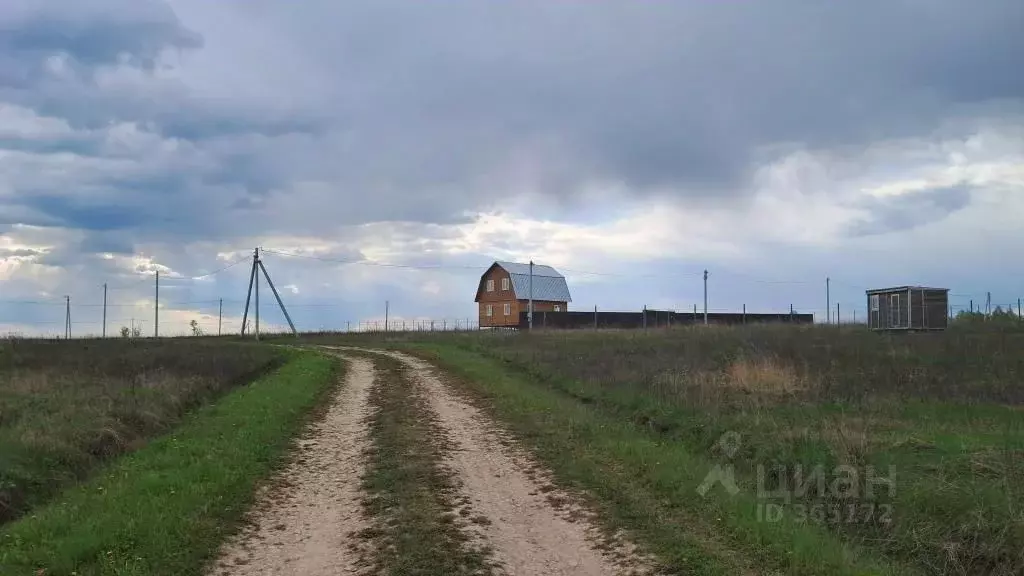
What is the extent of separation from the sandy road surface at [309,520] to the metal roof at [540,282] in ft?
190

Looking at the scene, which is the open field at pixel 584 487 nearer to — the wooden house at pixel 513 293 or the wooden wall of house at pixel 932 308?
the wooden wall of house at pixel 932 308

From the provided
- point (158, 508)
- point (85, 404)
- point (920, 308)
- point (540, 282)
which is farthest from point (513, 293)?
point (158, 508)

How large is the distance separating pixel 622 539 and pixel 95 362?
98.7ft

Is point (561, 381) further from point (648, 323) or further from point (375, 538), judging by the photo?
point (648, 323)

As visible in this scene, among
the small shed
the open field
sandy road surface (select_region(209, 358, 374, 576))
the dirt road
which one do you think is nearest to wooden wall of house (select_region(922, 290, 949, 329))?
the small shed

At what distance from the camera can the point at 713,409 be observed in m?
13.9

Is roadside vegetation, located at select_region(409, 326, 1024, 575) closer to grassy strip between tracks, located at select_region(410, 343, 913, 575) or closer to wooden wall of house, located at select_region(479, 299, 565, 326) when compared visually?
grassy strip between tracks, located at select_region(410, 343, 913, 575)

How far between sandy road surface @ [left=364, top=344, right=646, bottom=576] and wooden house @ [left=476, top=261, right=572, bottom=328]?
5720cm

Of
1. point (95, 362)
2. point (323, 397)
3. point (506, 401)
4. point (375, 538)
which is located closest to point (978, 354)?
point (506, 401)

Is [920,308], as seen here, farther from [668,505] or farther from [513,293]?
[513,293]

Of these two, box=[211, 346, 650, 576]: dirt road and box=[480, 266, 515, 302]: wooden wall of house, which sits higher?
box=[480, 266, 515, 302]: wooden wall of house

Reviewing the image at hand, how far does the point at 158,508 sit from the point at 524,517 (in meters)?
3.91

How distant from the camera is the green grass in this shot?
11406mm

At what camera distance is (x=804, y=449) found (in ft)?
32.9
